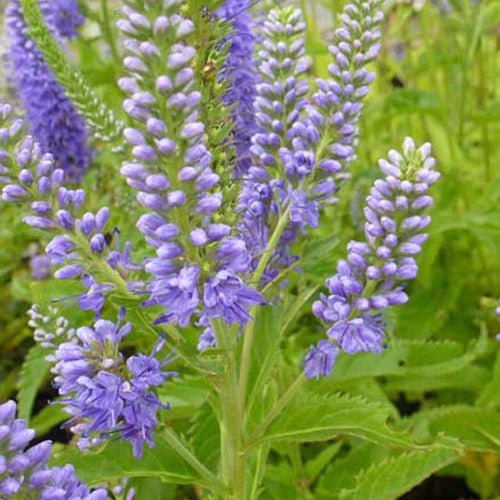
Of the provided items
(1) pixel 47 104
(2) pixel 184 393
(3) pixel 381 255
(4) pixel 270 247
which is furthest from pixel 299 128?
(1) pixel 47 104

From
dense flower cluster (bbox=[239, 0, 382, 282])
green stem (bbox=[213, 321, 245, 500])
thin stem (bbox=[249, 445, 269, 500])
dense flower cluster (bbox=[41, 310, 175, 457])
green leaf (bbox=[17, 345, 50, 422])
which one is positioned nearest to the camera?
dense flower cluster (bbox=[41, 310, 175, 457])

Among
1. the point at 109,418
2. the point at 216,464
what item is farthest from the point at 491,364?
the point at 109,418

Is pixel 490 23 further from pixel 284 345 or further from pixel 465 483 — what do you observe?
pixel 465 483

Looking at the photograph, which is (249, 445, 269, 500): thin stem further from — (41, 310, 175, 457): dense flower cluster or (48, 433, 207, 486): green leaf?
(41, 310, 175, 457): dense flower cluster

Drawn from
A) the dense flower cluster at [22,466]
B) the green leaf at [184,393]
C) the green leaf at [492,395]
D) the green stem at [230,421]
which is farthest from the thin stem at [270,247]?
the green leaf at [492,395]

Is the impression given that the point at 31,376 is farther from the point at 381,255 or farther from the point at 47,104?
the point at 381,255

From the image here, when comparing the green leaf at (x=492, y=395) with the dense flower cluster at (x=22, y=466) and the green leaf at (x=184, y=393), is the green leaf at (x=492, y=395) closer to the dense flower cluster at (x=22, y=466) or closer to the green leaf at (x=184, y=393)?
the green leaf at (x=184, y=393)

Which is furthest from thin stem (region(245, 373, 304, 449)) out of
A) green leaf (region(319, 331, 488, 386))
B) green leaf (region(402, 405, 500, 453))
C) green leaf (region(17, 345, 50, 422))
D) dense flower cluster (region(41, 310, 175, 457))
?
green leaf (region(17, 345, 50, 422))

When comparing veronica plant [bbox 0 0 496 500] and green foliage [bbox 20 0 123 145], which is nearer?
veronica plant [bbox 0 0 496 500]
